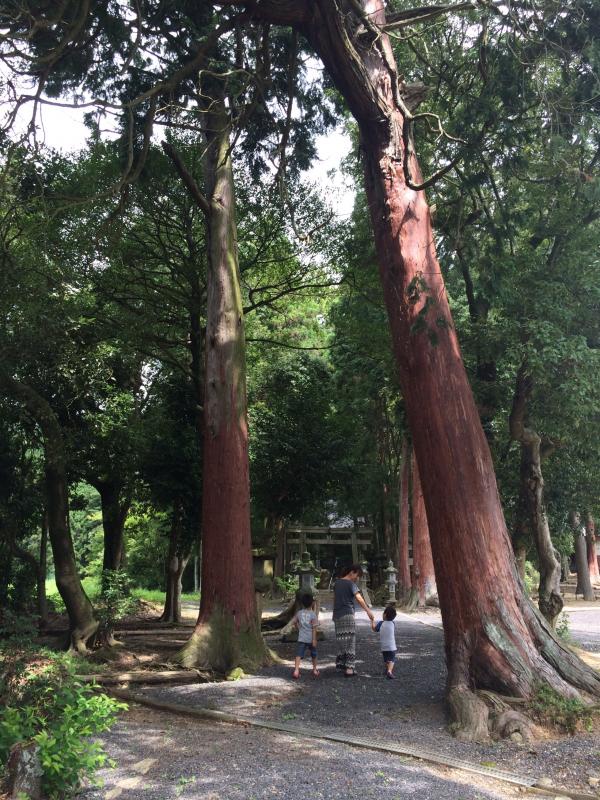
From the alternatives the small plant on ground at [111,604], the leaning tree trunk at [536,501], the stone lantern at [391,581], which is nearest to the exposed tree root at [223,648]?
the small plant on ground at [111,604]

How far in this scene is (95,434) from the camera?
14.0 metres

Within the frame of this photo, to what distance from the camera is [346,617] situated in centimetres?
878

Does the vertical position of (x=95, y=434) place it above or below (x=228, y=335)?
below

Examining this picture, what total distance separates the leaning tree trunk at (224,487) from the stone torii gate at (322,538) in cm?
1394

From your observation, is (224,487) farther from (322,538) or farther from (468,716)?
(322,538)

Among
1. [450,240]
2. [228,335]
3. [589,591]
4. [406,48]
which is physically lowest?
[589,591]

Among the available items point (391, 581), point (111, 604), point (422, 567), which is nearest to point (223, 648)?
point (111, 604)

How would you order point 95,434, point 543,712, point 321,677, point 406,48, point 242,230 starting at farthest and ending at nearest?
point 242,230, point 95,434, point 406,48, point 321,677, point 543,712

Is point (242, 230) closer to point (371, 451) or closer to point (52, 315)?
point (52, 315)

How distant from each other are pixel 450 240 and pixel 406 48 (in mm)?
4095

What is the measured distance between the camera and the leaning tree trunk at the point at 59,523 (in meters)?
11.3

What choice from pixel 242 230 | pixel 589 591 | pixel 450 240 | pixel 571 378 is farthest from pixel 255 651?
pixel 589 591

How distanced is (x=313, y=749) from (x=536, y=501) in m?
5.79

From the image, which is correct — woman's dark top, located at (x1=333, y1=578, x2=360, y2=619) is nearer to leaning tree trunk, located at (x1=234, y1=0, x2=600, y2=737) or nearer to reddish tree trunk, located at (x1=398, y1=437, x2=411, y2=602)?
leaning tree trunk, located at (x1=234, y1=0, x2=600, y2=737)
